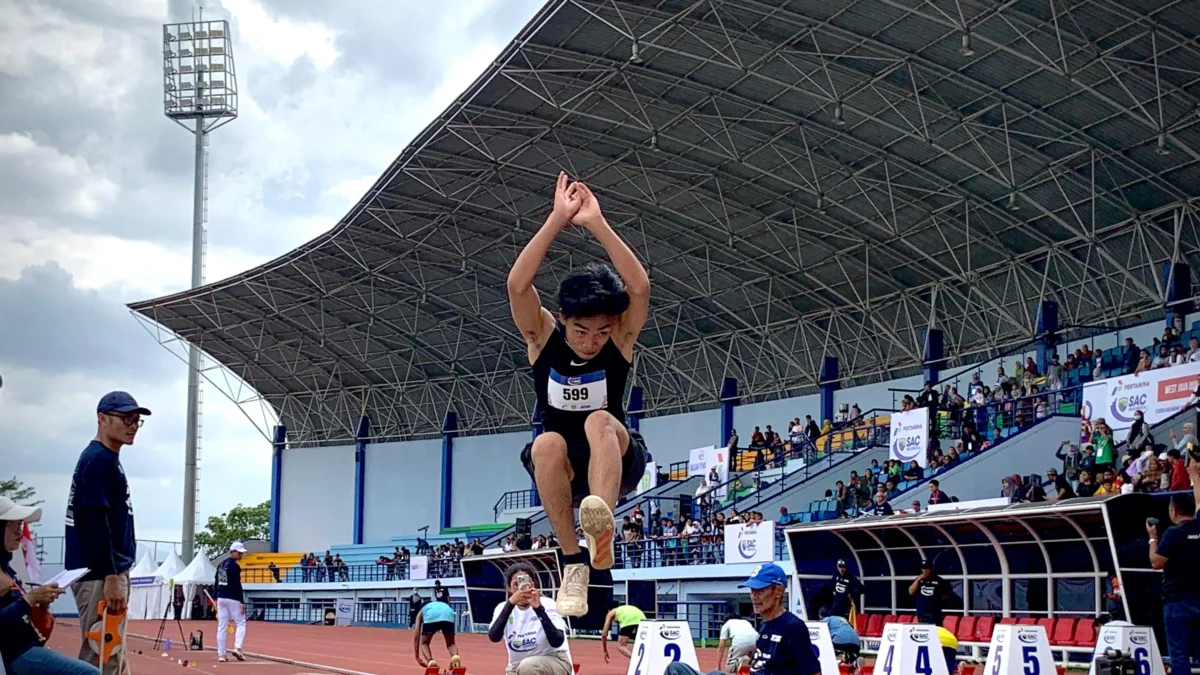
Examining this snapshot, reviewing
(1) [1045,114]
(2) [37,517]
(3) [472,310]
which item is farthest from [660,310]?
(2) [37,517]

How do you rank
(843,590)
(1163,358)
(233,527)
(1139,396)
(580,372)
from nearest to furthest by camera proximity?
(580,372)
(843,590)
(1139,396)
(1163,358)
(233,527)

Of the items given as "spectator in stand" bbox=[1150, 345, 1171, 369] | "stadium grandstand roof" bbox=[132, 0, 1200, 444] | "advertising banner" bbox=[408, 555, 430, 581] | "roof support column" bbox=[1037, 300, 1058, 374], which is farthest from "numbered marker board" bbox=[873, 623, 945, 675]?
"advertising banner" bbox=[408, 555, 430, 581]

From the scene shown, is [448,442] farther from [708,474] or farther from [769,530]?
[769,530]

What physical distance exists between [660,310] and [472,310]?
23.7 ft

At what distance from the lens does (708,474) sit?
3572cm

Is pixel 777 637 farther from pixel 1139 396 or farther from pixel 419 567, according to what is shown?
pixel 419 567

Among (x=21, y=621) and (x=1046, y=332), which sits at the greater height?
(x=1046, y=332)

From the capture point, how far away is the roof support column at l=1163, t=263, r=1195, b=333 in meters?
26.8

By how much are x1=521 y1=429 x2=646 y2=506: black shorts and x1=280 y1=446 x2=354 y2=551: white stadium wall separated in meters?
52.5

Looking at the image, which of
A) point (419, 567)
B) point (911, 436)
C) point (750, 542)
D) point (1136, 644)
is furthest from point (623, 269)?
point (419, 567)

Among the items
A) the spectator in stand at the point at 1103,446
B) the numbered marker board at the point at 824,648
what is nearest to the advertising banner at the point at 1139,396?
the spectator in stand at the point at 1103,446

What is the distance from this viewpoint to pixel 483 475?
52406mm

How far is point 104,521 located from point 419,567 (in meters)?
35.2

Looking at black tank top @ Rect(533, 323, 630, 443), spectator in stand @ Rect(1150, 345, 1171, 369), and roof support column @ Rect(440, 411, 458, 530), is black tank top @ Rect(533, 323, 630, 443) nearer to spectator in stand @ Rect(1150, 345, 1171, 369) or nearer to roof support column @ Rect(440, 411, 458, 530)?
spectator in stand @ Rect(1150, 345, 1171, 369)
